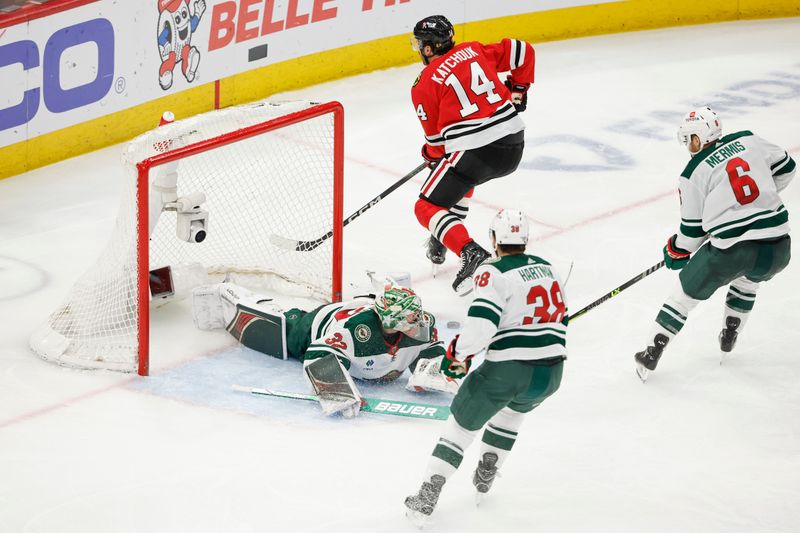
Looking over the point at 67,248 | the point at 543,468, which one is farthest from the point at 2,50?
the point at 543,468

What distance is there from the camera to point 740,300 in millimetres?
4887

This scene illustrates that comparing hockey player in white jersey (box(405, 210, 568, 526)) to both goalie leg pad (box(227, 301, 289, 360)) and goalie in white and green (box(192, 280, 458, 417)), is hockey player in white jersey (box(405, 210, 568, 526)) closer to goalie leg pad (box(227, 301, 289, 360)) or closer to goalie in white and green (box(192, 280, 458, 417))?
goalie in white and green (box(192, 280, 458, 417))

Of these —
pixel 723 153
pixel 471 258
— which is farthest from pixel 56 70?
pixel 723 153

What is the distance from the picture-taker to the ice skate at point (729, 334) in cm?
493

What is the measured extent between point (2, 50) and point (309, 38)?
6.86ft

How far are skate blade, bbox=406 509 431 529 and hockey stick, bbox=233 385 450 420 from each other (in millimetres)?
648

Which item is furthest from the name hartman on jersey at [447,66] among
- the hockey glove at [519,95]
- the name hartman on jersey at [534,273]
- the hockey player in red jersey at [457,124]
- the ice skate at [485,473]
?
the ice skate at [485,473]

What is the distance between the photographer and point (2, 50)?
20.6 ft

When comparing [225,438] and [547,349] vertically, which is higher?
[547,349]

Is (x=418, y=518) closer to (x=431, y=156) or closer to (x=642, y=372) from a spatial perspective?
(x=642, y=372)

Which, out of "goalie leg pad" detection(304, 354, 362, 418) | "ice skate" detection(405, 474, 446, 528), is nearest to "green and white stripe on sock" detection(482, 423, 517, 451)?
"ice skate" detection(405, 474, 446, 528)

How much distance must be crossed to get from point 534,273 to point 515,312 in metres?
0.12

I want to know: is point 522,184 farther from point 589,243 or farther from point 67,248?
point 67,248

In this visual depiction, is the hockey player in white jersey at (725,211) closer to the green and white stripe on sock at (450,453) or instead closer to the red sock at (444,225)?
the red sock at (444,225)
